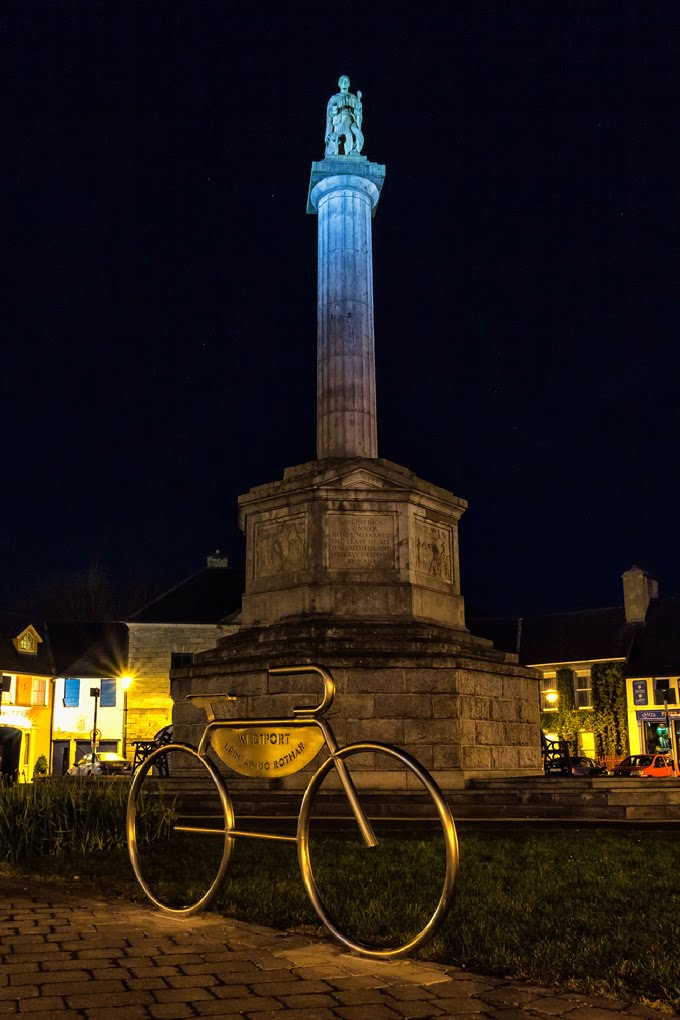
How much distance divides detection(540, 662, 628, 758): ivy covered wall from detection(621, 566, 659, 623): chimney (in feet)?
10.2

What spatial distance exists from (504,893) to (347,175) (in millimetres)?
16532

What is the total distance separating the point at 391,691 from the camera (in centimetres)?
1454

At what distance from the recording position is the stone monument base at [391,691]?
1434cm

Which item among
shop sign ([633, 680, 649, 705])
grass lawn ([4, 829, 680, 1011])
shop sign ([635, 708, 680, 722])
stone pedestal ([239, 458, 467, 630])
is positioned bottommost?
grass lawn ([4, 829, 680, 1011])

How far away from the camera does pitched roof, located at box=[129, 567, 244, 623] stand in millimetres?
49312

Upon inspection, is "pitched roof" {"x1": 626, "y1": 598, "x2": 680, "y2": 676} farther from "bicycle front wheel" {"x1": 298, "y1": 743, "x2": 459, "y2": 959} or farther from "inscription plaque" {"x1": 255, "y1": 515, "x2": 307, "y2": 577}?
"bicycle front wheel" {"x1": 298, "y1": 743, "x2": 459, "y2": 959}

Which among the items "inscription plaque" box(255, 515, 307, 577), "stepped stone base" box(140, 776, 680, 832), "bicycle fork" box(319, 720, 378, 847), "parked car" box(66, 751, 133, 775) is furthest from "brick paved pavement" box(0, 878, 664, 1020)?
"parked car" box(66, 751, 133, 775)

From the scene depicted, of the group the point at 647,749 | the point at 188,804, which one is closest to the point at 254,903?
the point at 188,804

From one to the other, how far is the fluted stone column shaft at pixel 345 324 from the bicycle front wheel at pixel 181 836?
7.23m

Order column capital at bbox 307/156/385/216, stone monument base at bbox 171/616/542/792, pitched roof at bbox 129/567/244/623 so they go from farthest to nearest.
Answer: pitched roof at bbox 129/567/244/623, column capital at bbox 307/156/385/216, stone monument base at bbox 171/616/542/792

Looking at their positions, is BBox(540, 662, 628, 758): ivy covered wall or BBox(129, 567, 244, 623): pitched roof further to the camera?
BBox(129, 567, 244, 623): pitched roof

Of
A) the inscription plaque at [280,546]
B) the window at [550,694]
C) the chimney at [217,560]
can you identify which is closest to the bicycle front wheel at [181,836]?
the inscription plaque at [280,546]

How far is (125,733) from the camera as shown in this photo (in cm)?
4606

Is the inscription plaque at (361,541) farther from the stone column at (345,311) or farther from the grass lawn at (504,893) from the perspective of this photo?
the grass lawn at (504,893)
